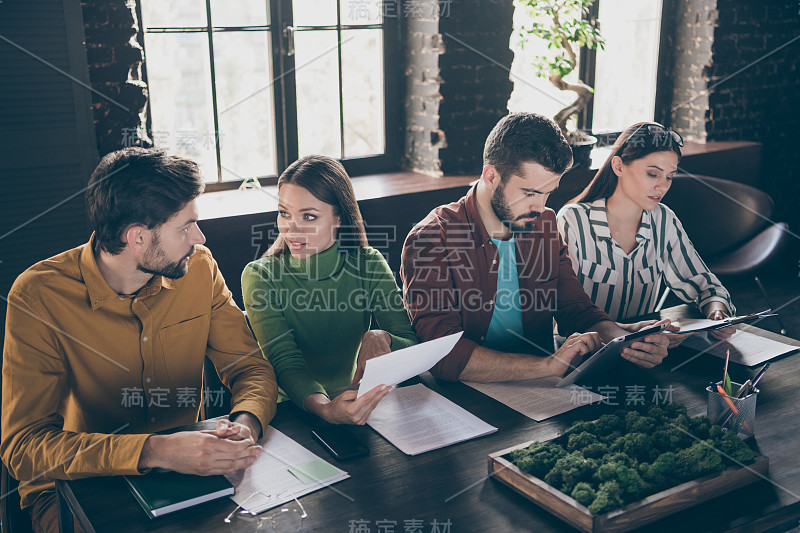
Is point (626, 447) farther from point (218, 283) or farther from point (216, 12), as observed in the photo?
point (216, 12)

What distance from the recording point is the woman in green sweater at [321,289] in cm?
211

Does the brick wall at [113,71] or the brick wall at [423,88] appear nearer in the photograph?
the brick wall at [113,71]

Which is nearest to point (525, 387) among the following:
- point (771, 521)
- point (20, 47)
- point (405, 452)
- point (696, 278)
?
point (405, 452)

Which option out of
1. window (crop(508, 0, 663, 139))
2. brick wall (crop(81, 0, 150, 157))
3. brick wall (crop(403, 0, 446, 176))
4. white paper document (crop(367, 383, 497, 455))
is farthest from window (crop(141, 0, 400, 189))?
white paper document (crop(367, 383, 497, 455))

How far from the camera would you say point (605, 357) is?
1978 millimetres

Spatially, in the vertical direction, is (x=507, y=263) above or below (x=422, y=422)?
above

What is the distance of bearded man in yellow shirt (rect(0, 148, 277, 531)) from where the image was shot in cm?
156

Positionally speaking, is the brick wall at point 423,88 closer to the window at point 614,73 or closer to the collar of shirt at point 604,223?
the window at point 614,73

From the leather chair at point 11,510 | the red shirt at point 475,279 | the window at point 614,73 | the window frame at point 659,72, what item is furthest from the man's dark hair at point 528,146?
the window frame at point 659,72

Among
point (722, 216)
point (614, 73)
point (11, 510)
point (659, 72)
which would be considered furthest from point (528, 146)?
point (659, 72)

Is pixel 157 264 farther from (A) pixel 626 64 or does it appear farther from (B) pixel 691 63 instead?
(B) pixel 691 63

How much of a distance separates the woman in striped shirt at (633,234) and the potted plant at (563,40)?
140 centimetres

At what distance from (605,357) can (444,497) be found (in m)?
0.72

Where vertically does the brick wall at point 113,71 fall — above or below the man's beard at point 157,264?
above
